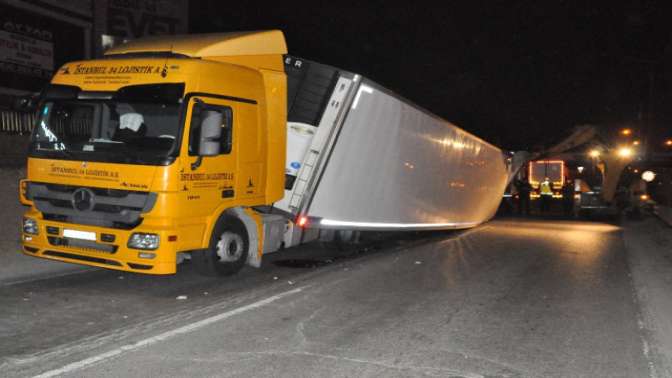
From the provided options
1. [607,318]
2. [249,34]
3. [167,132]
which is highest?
[249,34]

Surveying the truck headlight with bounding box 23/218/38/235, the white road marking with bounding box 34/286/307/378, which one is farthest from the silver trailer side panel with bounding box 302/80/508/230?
the truck headlight with bounding box 23/218/38/235

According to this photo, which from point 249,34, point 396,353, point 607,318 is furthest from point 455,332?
point 249,34

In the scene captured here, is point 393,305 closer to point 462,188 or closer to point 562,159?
point 462,188

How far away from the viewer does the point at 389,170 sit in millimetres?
11203

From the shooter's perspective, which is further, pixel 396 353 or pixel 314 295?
pixel 314 295

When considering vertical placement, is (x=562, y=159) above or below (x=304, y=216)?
above

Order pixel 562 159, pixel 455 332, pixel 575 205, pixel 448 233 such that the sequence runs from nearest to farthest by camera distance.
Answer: pixel 455 332 → pixel 448 233 → pixel 575 205 → pixel 562 159

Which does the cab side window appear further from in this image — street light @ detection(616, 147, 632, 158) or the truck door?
street light @ detection(616, 147, 632, 158)

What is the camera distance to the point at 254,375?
4723 mm

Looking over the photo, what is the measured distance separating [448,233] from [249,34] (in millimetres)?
9893

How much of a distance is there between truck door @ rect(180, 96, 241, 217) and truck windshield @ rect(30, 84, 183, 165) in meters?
0.23

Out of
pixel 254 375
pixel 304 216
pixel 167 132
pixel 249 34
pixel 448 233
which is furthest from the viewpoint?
pixel 448 233

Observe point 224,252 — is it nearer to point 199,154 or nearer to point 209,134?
point 199,154

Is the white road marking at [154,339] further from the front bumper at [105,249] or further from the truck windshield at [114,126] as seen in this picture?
the truck windshield at [114,126]
